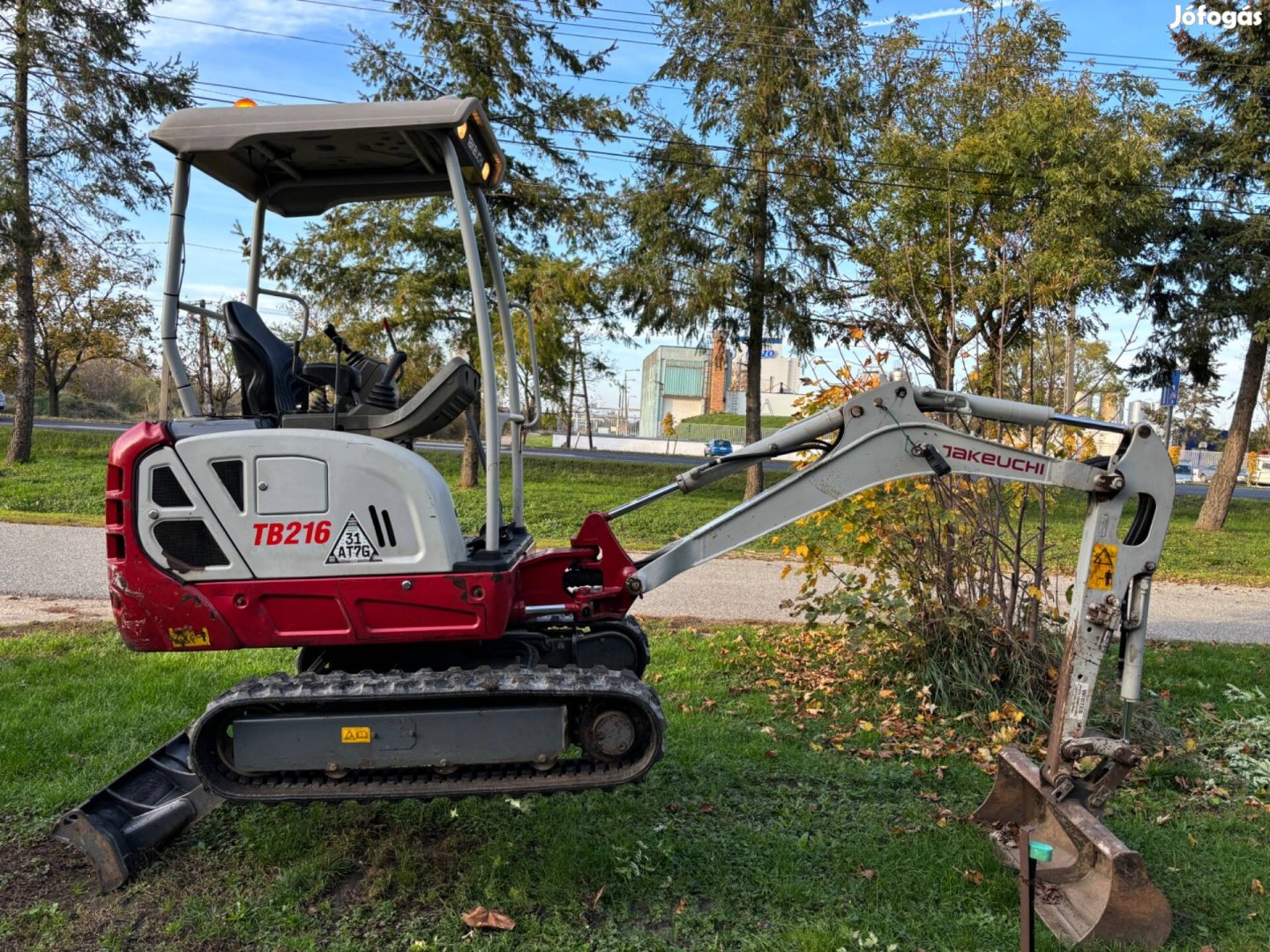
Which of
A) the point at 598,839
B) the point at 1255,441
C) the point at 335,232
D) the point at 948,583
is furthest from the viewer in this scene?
the point at 1255,441

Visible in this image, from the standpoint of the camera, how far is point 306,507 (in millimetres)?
3529

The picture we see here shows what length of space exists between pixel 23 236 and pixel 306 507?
16651 millimetres

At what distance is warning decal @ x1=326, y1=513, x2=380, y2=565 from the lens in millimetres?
3533

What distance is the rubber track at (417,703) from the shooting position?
3.45 metres

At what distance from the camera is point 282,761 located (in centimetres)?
353

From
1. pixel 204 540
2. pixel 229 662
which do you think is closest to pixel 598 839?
pixel 204 540

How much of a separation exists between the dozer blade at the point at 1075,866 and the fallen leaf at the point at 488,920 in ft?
7.07

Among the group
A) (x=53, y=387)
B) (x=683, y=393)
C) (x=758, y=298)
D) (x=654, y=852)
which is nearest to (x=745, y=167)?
(x=758, y=298)

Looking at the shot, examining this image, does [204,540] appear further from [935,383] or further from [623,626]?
[935,383]

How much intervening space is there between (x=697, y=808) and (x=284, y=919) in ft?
6.51

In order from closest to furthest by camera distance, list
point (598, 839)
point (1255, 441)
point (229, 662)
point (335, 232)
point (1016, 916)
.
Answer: point (1016, 916) → point (598, 839) → point (229, 662) → point (335, 232) → point (1255, 441)

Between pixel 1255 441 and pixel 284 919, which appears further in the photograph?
pixel 1255 441

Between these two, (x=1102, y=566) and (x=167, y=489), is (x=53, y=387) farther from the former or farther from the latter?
(x=1102, y=566)

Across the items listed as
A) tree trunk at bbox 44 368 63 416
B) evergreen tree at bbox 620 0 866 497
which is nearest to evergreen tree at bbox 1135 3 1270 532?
evergreen tree at bbox 620 0 866 497
